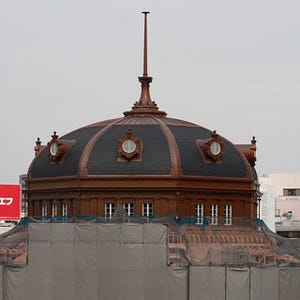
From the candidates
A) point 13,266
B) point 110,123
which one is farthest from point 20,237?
point 110,123

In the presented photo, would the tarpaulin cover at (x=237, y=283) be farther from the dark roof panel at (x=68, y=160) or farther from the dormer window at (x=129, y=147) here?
the dark roof panel at (x=68, y=160)

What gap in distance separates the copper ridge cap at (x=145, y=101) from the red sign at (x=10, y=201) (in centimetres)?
6980

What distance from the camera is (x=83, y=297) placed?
98.9 m

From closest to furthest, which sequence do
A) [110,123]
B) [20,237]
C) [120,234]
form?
[120,234], [20,237], [110,123]

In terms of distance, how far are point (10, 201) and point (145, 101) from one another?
7221 centimetres

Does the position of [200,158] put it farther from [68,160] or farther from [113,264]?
[113,264]

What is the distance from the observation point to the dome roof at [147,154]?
109312mm

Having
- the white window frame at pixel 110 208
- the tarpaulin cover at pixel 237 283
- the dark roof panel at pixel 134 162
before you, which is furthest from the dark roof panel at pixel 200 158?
the tarpaulin cover at pixel 237 283

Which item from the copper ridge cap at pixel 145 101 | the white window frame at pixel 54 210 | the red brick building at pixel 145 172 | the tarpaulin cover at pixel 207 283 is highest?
the copper ridge cap at pixel 145 101

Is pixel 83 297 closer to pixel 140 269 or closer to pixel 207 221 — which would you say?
pixel 140 269

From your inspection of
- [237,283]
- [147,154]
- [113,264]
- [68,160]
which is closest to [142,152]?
[147,154]

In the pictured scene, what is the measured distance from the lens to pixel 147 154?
4316 inches

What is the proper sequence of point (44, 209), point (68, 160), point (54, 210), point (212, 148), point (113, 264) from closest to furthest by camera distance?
1. point (113, 264)
2. point (212, 148)
3. point (68, 160)
4. point (54, 210)
5. point (44, 209)

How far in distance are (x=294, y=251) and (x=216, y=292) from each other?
30.3 feet
